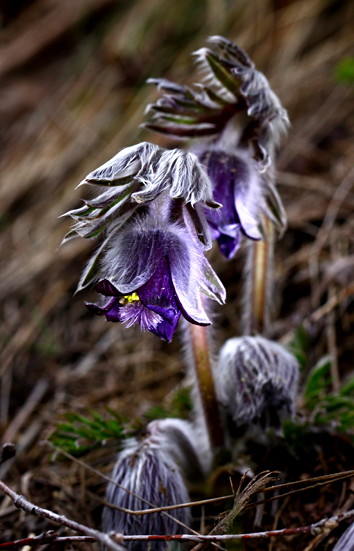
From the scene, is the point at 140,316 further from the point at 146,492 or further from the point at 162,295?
the point at 146,492

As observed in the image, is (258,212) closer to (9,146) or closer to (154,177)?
(154,177)

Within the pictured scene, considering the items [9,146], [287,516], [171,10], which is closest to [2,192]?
[9,146]

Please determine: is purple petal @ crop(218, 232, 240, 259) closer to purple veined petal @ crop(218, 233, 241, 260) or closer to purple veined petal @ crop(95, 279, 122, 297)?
purple veined petal @ crop(218, 233, 241, 260)

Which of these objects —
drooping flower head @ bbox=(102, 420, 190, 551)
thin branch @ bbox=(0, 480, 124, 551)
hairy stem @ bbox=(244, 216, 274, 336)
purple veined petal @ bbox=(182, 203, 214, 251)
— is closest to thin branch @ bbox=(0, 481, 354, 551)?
thin branch @ bbox=(0, 480, 124, 551)

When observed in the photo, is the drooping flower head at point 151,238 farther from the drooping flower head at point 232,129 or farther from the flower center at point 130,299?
the drooping flower head at point 232,129

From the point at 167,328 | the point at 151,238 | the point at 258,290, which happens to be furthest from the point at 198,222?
the point at 258,290

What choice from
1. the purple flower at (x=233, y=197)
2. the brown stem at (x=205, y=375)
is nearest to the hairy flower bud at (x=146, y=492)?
the brown stem at (x=205, y=375)
